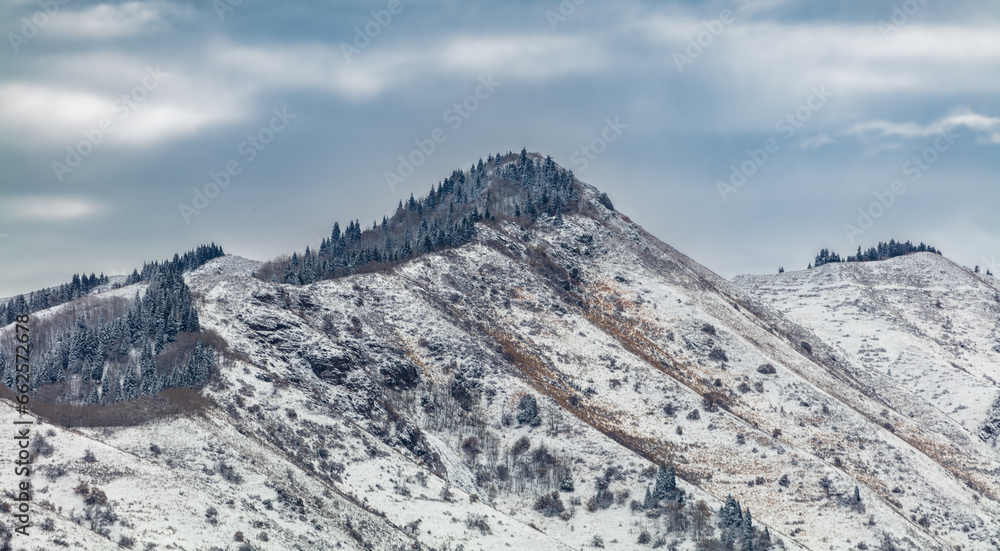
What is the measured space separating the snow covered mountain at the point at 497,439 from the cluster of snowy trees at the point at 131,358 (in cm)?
400

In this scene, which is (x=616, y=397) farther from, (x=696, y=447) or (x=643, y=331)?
(x=643, y=331)

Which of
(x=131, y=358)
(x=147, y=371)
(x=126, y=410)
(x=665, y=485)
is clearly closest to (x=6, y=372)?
(x=131, y=358)

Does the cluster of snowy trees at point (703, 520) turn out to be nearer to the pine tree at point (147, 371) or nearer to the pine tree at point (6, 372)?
the pine tree at point (147, 371)

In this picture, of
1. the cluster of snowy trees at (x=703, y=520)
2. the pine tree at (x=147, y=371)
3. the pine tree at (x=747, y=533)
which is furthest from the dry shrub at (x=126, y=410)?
the pine tree at (x=747, y=533)

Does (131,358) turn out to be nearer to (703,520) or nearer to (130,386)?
(130,386)

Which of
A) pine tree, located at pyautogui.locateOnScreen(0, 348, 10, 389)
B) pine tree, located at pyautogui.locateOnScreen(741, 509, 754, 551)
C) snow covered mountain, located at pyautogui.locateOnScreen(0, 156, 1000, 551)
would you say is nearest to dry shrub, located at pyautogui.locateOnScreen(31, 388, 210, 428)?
snow covered mountain, located at pyautogui.locateOnScreen(0, 156, 1000, 551)

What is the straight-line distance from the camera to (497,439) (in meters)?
145

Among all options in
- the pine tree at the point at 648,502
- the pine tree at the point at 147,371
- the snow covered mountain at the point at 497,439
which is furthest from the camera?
the pine tree at the point at 648,502

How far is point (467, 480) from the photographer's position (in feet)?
447

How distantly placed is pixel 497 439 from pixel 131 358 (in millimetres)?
48850

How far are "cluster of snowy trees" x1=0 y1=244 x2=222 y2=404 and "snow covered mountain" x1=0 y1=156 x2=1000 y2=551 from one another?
4.00 metres

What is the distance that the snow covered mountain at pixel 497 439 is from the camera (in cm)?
10250

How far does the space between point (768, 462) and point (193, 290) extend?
280ft

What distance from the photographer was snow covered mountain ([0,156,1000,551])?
336 feet
